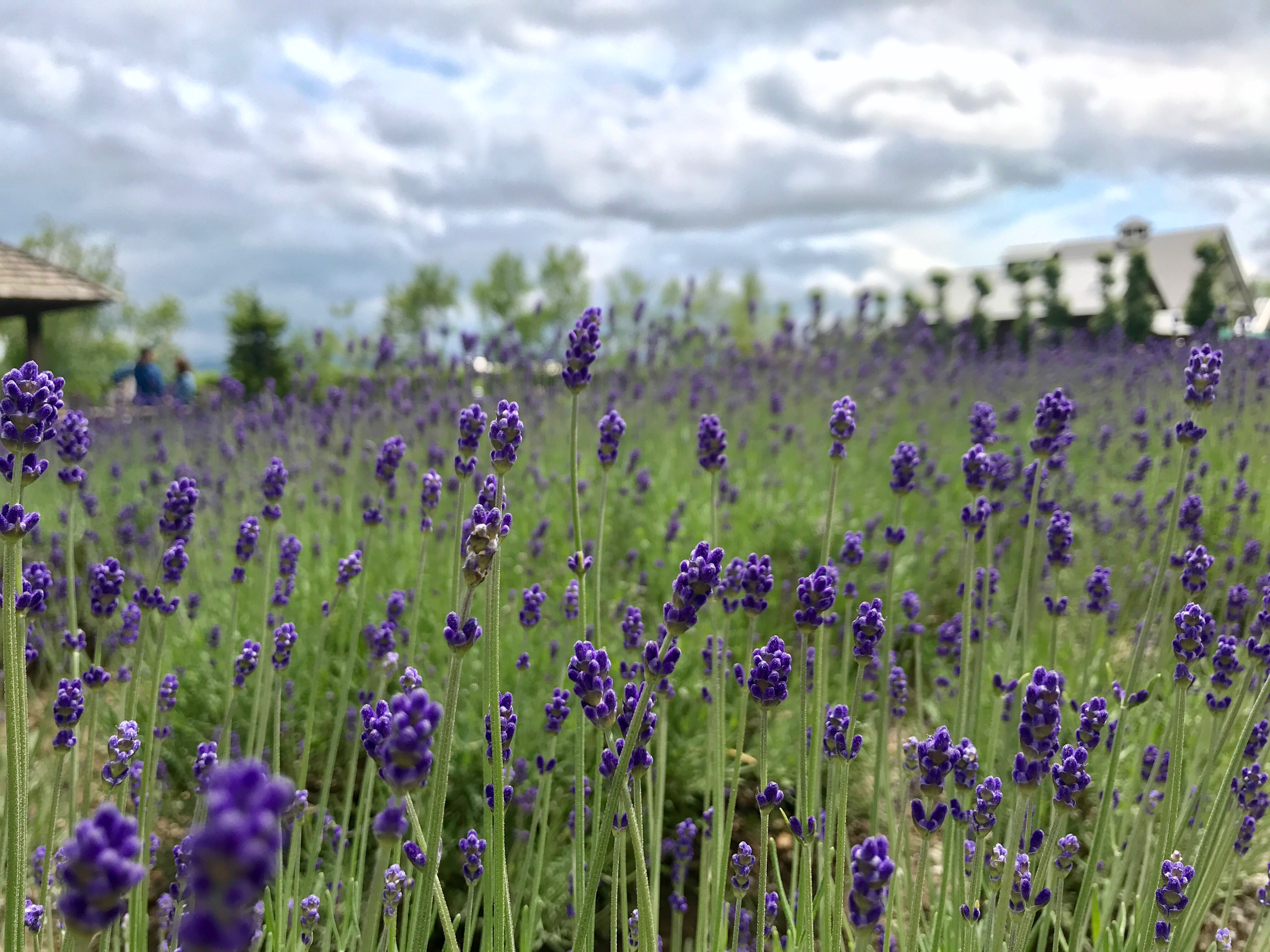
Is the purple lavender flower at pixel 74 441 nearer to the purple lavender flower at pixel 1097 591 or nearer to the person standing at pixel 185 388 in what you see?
the purple lavender flower at pixel 1097 591

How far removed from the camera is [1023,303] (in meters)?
23.4

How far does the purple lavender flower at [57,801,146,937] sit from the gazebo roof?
16.6 metres

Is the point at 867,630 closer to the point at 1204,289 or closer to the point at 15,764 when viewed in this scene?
the point at 15,764

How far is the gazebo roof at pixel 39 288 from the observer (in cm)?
1479

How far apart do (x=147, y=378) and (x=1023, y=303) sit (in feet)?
65.9

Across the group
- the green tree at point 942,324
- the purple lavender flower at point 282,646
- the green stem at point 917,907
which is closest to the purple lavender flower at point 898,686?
the green stem at point 917,907

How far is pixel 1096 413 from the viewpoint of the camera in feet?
24.3

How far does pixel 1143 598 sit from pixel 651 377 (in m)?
4.37

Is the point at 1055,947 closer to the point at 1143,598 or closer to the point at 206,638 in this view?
the point at 1143,598

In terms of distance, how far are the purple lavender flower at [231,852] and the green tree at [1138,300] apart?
21630 millimetres

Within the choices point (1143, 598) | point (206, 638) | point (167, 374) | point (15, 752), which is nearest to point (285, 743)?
point (206, 638)

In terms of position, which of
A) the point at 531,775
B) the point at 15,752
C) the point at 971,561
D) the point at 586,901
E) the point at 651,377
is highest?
the point at 651,377

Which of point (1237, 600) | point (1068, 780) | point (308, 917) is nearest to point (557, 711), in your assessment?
point (308, 917)

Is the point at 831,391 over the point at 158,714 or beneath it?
over
